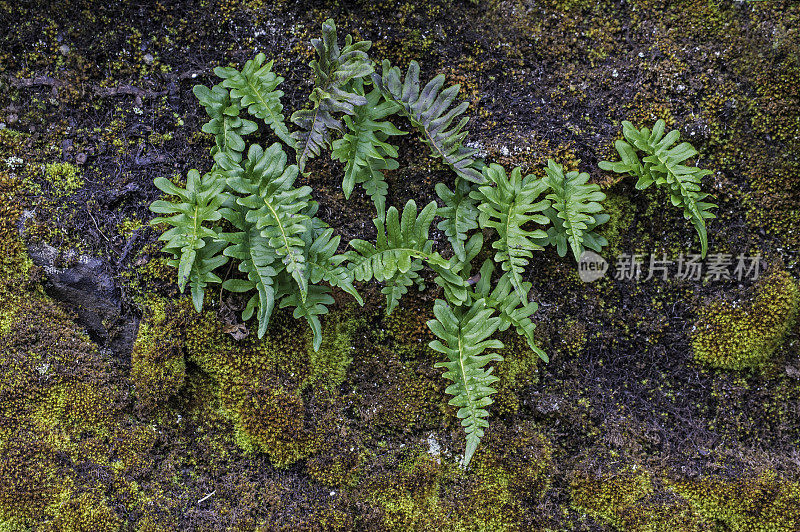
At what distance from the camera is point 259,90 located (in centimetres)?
402

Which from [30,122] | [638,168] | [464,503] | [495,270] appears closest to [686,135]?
[638,168]

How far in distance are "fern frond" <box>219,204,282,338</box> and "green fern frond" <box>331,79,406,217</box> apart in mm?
704

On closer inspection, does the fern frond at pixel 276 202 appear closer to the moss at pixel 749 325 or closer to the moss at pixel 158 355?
the moss at pixel 158 355

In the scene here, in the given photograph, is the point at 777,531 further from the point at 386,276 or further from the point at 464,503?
the point at 386,276

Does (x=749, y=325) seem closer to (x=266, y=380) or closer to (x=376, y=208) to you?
(x=376, y=208)

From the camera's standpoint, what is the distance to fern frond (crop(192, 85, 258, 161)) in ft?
13.2

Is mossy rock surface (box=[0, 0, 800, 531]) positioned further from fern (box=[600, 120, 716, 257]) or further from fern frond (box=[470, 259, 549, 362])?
fern frond (box=[470, 259, 549, 362])

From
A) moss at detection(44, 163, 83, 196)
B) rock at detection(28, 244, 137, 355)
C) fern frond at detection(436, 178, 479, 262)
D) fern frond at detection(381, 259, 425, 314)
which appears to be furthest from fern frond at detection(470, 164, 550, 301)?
moss at detection(44, 163, 83, 196)

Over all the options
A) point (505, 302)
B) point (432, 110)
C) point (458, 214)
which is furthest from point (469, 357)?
point (432, 110)

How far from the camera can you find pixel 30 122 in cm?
426

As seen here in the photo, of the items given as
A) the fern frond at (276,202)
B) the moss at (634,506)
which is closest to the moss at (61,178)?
the fern frond at (276,202)

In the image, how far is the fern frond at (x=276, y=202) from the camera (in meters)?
3.60

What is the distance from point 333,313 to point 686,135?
307 cm

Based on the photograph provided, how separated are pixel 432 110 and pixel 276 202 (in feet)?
4.35
